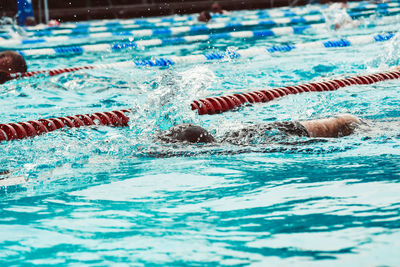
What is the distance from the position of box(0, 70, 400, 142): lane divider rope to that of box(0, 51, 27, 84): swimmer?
226 centimetres

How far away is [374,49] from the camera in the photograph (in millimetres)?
8117

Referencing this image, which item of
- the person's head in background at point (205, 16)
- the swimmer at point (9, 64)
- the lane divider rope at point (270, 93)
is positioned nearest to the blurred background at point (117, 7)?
the person's head in background at point (205, 16)

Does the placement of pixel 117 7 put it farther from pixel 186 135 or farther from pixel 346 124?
pixel 186 135

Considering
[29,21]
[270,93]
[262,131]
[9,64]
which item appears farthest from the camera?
[29,21]

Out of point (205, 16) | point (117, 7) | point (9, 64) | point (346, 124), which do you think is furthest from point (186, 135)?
point (117, 7)

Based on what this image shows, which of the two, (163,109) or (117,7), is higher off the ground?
(117,7)

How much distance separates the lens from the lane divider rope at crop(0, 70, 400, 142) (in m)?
3.99

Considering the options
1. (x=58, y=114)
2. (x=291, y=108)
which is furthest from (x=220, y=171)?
(x=58, y=114)

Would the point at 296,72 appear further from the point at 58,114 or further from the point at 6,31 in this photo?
the point at 6,31

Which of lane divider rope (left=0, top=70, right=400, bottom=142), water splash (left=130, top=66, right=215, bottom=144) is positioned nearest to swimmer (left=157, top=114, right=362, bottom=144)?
water splash (left=130, top=66, right=215, bottom=144)

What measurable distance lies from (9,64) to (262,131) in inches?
150

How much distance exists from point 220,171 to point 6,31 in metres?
11.7

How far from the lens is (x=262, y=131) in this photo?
3.39 metres

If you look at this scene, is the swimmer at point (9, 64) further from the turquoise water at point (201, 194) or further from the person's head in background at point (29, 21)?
the person's head in background at point (29, 21)
